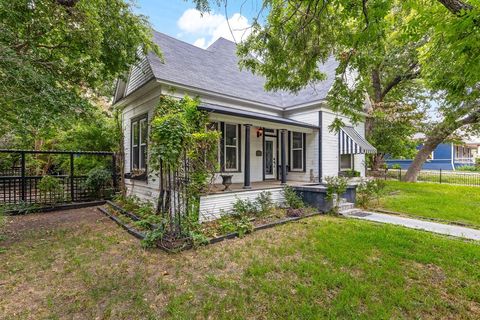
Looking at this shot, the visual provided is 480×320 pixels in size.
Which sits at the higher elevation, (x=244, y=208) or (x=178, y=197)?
(x=178, y=197)

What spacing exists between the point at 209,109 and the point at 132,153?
513 cm

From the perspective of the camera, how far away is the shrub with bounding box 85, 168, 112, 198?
33.1ft

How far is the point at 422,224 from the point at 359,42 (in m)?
6.02

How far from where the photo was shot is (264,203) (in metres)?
7.80

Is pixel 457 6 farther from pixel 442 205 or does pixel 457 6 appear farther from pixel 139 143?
pixel 139 143

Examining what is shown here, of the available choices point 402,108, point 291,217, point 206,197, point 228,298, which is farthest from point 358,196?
point 402,108

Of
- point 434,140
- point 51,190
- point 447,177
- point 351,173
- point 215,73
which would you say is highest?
point 215,73

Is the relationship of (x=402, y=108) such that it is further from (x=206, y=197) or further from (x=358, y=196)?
(x=206, y=197)

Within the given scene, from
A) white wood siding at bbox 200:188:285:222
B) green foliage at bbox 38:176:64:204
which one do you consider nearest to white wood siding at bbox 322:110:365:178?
white wood siding at bbox 200:188:285:222

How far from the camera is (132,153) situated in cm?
1030

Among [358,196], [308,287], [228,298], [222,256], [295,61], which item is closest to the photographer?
[228,298]

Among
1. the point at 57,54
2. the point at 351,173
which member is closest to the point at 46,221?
the point at 57,54

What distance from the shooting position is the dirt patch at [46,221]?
20.5 feet

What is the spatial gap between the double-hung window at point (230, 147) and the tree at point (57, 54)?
4167 millimetres
